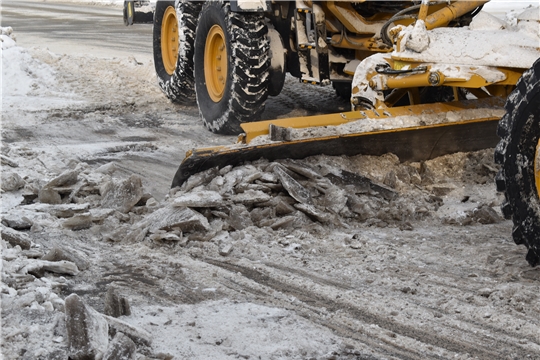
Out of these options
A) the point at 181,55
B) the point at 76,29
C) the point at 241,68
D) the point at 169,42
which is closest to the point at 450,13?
the point at 241,68

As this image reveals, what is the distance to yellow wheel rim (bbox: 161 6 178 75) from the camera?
8.85 m

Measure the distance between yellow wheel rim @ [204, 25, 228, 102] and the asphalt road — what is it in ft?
13.4

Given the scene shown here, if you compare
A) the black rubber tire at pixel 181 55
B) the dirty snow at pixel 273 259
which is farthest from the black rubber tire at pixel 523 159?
the black rubber tire at pixel 181 55

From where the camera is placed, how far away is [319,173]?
4.79 metres

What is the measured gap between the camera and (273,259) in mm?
3893

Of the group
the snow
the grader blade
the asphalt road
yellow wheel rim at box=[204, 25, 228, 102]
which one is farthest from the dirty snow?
the asphalt road

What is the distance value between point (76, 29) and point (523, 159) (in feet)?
40.7

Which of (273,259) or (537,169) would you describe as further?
(273,259)

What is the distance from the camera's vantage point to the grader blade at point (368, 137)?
471 cm

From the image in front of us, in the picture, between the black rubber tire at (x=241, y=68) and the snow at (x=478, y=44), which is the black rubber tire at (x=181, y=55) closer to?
the black rubber tire at (x=241, y=68)

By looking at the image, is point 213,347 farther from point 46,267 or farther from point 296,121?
point 296,121

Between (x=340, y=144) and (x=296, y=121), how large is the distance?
1.10 feet

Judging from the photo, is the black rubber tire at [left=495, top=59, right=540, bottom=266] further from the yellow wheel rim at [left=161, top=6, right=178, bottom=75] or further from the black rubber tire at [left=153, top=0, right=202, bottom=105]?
the yellow wheel rim at [left=161, top=6, right=178, bottom=75]

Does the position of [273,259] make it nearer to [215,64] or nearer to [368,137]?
[368,137]
